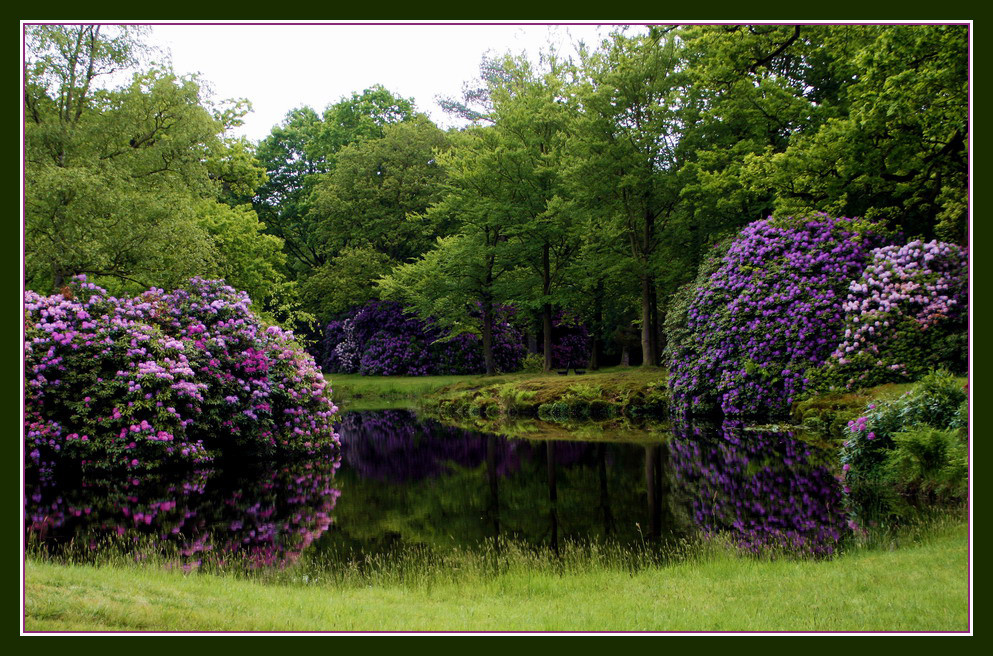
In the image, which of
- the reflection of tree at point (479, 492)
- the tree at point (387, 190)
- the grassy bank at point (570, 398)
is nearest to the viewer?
→ the reflection of tree at point (479, 492)

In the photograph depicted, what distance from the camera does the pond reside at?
9438mm

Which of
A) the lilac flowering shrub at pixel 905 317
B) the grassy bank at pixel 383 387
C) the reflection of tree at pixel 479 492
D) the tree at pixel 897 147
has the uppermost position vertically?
the tree at pixel 897 147

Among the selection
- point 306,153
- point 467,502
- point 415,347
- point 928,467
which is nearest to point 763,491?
point 928,467

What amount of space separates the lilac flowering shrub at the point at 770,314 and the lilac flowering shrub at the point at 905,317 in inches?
45.1

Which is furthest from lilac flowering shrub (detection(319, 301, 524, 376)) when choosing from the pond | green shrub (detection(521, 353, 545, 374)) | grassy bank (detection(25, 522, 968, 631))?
grassy bank (detection(25, 522, 968, 631))

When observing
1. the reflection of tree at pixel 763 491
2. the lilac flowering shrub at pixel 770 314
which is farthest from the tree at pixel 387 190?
the reflection of tree at pixel 763 491

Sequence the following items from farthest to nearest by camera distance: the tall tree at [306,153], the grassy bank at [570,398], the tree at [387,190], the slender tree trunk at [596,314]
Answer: the tall tree at [306,153] → the tree at [387,190] → the slender tree trunk at [596,314] → the grassy bank at [570,398]

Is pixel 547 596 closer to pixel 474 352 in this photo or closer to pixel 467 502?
pixel 467 502

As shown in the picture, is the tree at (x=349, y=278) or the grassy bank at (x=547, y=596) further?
the tree at (x=349, y=278)

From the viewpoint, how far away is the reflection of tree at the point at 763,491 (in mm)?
8977

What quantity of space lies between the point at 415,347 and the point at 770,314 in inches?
945

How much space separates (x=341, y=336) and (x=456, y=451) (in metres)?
26.4

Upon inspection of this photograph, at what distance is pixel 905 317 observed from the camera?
1576cm

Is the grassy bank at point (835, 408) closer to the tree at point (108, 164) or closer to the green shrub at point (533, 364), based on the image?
the tree at point (108, 164)
